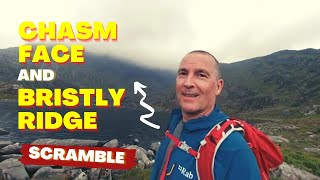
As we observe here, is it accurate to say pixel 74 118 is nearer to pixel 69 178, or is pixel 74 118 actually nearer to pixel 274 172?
pixel 69 178

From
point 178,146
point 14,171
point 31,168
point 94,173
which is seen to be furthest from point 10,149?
point 178,146

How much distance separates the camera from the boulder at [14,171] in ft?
98.7

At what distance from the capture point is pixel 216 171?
328 cm

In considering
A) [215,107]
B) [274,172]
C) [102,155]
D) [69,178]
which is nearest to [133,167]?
[102,155]

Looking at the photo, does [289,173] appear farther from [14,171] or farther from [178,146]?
[178,146]

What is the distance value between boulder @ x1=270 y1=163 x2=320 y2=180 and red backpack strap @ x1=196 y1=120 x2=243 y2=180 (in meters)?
23.2

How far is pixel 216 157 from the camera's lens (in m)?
3.31

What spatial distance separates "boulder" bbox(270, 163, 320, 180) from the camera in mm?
25250

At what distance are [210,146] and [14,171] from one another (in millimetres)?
31184

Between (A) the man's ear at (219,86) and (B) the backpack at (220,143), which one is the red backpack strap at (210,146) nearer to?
(B) the backpack at (220,143)

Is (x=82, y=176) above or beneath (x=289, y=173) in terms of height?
beneath

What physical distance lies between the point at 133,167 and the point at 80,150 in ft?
20.1

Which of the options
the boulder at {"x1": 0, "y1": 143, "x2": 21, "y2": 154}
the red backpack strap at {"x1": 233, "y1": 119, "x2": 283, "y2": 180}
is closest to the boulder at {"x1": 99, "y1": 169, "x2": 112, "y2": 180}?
the boulder at {"x1": 0, "y1": 143, "x2": 21, "y2": 154}

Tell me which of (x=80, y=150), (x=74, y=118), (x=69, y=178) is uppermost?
(x=74, y=118)
